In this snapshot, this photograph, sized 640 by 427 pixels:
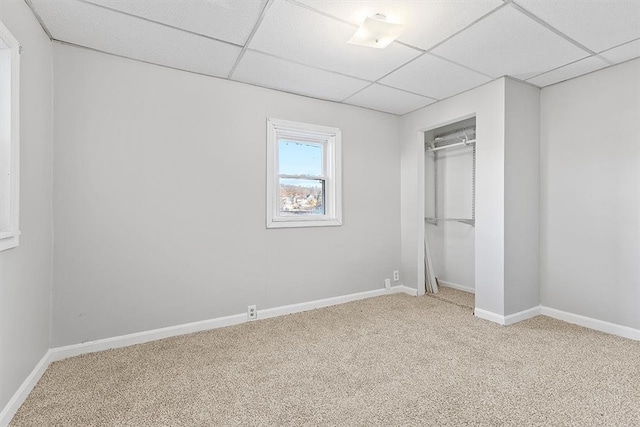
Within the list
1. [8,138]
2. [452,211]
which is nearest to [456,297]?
[452,211]

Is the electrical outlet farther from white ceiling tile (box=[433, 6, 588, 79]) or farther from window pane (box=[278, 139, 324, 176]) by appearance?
white ceiling tile (box=[433, 6, 588, 79])

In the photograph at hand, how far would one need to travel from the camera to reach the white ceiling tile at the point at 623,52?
2.34 meters

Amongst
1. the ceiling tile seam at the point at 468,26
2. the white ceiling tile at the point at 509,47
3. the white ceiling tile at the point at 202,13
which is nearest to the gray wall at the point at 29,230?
the white ceiling tile at the point at 202,13

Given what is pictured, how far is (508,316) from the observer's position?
2.95m

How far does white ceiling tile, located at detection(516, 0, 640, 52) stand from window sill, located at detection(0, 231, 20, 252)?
10.0 ft

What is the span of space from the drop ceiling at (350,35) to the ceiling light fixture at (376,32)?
0.27 ft

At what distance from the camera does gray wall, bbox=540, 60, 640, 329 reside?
8.63ft

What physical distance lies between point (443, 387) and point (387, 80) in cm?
258

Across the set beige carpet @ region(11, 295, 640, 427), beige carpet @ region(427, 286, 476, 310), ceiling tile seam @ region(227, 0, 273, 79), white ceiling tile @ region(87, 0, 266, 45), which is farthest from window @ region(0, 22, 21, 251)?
beige carpet @ region(427, 286, 476, 310)

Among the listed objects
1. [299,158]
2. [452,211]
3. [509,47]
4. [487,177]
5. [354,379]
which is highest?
[509,47]

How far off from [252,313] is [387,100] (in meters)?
2.71

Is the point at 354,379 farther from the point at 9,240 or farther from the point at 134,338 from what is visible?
the point at 9,240

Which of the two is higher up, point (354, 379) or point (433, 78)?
point (433, 78)

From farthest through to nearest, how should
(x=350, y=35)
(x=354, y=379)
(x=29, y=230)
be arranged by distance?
(x=350, y=35) → (x=354, y=379) → (x=29, y=230)
